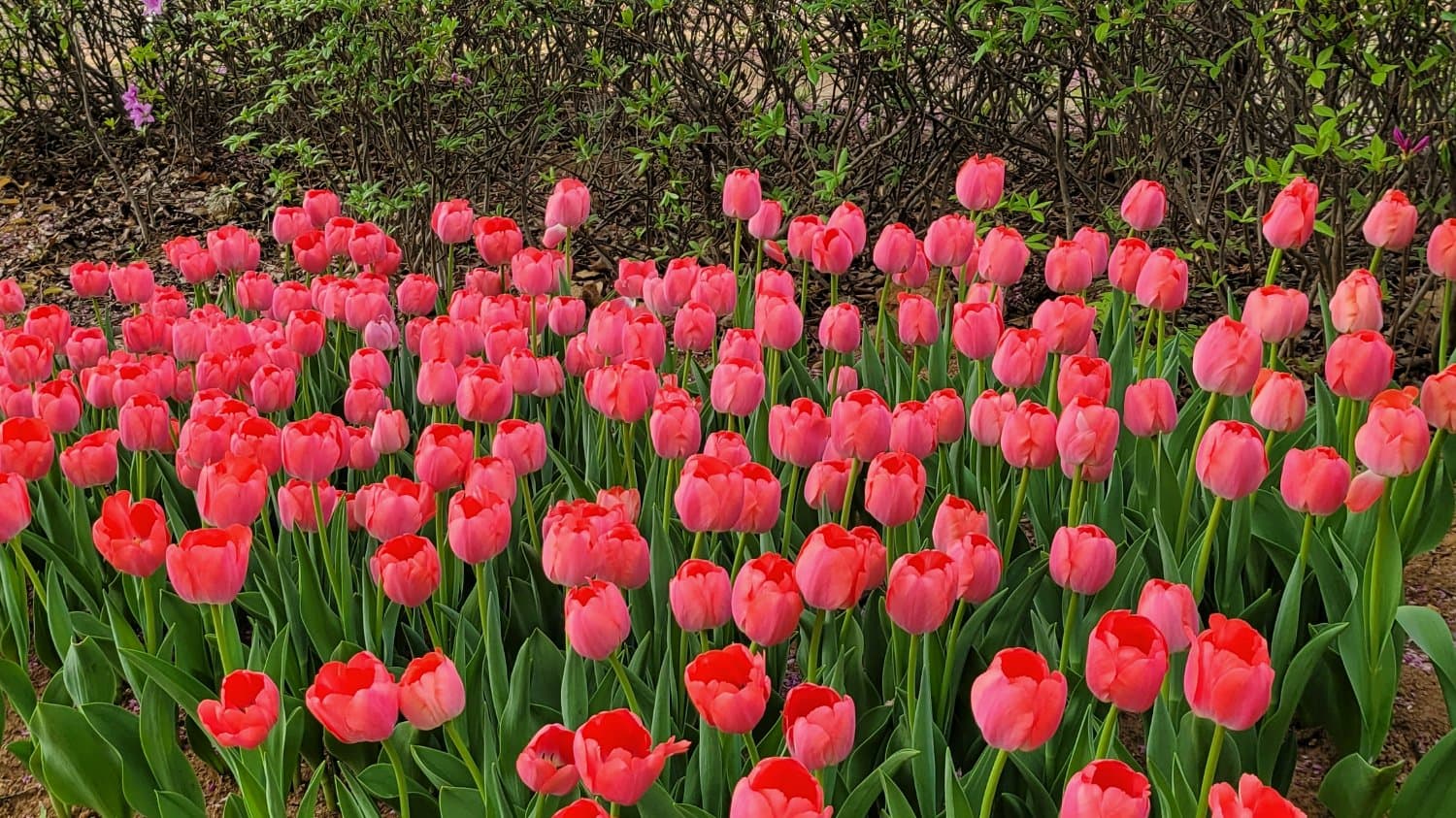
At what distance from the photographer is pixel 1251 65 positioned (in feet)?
10.7

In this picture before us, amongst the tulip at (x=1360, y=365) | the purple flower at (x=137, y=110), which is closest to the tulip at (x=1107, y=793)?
the tulip at (x=1360, y=365)

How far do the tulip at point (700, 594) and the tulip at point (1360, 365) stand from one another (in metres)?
0.94

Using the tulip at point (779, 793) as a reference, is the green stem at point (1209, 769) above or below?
below

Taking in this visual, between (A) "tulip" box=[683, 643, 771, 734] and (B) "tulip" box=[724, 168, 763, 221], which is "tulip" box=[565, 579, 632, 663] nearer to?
(A) "tulip" box=[683, 643, 771, 734]

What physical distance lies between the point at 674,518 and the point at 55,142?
6.04 meters

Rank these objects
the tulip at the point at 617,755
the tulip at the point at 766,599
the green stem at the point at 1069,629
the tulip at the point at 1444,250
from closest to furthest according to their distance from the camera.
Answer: the tulip at the point at 617,755, the tulip at the point at 766,599, the green stem at the point at 1069,629, the tulip at the point at 1444,250

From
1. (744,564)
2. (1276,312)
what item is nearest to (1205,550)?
(1276,312)

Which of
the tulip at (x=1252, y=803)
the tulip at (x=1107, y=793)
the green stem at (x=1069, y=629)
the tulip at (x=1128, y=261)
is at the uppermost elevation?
the tulip at (x=1128, y=261)

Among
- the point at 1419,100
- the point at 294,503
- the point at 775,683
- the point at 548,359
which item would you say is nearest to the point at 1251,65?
the point at 1419,100

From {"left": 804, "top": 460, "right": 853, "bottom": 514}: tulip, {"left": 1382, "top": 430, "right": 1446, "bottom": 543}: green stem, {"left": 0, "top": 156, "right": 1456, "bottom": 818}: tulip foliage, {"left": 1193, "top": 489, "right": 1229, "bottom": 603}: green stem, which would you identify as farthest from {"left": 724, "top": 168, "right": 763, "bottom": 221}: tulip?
{"left": 1382, "top": 430, "right": 1446, "bottom": 543}: green stem

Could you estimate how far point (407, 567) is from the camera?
59.9 inches

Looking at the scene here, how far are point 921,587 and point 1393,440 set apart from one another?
0.69 m

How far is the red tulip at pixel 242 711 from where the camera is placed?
127 cm

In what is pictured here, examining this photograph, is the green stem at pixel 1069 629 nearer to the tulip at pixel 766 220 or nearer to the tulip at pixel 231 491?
the tulip at pixel 231 491
